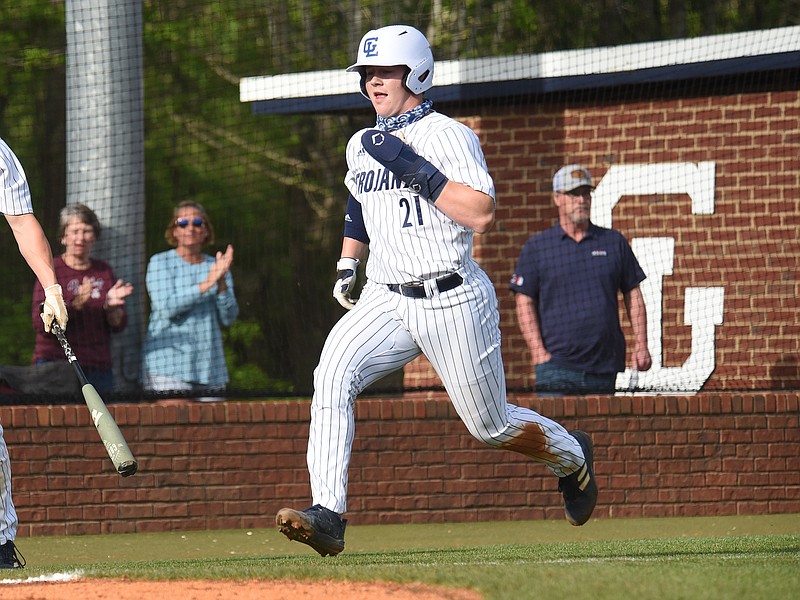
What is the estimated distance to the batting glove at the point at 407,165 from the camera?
16.3 feet

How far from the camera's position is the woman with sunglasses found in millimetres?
8555

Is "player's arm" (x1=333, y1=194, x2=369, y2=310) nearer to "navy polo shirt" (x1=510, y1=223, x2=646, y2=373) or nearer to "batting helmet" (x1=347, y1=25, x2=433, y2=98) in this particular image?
"batting helmet" (x1=347, y1=25, x2=433, y2=98)

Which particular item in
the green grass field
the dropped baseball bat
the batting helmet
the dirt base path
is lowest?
the green grass field

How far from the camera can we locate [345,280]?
5566 mm

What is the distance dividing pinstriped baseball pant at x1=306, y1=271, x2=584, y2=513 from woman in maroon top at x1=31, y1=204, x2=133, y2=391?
136 inches

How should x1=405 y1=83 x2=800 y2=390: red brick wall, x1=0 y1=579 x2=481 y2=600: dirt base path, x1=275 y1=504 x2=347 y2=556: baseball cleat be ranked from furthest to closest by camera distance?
x1=405 y1=83 x2=800 y2=390: red brick wall < x1=275 y1=504 x2=347 y2=556: baseball cleat < x1=0 y1=579 x2=481 y2=600: dirt base path

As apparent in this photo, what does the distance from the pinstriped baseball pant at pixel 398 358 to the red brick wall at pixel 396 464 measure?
113 inches

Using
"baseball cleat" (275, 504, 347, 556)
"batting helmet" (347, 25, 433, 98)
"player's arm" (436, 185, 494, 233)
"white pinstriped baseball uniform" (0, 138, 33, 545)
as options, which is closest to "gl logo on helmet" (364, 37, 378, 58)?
"batting helmet" (347, 25, 433, 98)

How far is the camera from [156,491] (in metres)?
8.11

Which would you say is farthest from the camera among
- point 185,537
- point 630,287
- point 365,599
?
point 630,287

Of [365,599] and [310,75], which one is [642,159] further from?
[365,599]

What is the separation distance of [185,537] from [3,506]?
8.21 feet

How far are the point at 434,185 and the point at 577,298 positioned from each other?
12.1ft

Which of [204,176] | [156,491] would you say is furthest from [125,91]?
[204,176]
